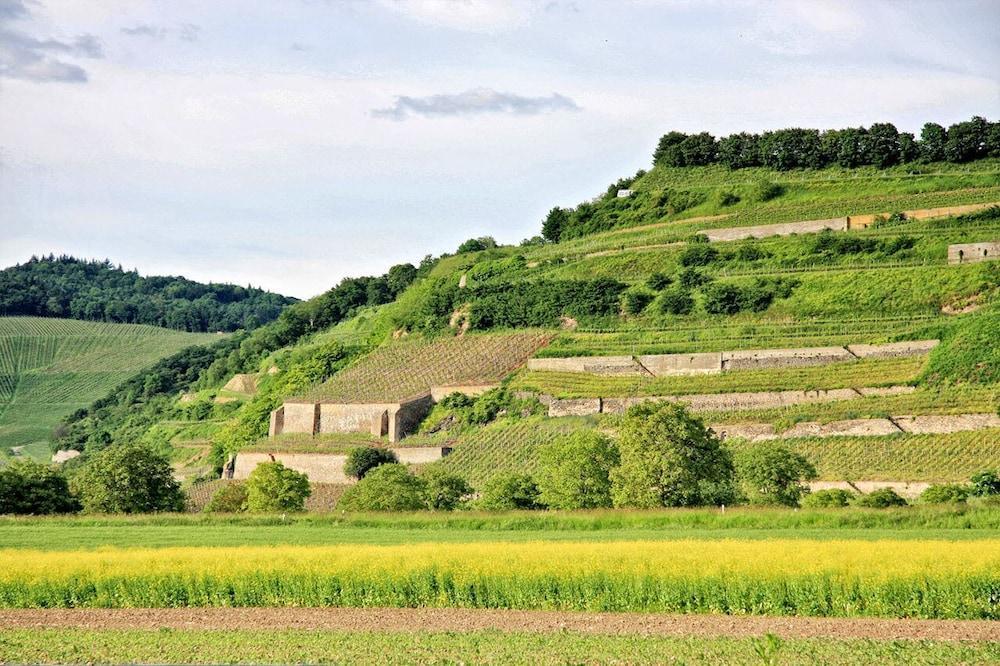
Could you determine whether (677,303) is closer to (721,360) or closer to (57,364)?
(721,360)

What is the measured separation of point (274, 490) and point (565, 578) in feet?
122

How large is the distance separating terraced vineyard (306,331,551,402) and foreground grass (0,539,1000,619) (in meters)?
51.9

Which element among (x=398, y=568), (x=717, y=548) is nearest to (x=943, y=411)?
(x=717, y=548)

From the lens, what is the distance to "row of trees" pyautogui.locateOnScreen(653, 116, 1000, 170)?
106750 millimetres

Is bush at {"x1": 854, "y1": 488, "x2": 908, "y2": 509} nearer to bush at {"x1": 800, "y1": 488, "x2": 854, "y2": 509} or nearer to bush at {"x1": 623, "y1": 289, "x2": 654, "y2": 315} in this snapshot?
bush at {"x1": 800, "y1": 488, "x2": 854, "y2": 509}

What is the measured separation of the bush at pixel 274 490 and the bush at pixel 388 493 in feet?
11.7

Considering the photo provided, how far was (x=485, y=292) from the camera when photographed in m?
100

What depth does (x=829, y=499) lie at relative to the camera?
55.6 meters

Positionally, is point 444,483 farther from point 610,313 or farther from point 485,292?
point 485,292

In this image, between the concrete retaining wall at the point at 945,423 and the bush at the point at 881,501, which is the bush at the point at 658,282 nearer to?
the concrete retaining wall at the point at 945,423

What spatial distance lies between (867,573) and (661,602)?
4.13m

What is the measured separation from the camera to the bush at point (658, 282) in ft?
303

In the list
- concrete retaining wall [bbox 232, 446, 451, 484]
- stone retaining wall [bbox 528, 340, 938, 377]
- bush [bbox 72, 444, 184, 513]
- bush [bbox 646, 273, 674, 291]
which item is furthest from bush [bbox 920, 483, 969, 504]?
bush [bbox 646, 273, 674, 291]

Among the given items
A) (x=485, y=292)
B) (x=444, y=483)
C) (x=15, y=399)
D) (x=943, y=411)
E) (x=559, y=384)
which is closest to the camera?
(x=444, y=483)
